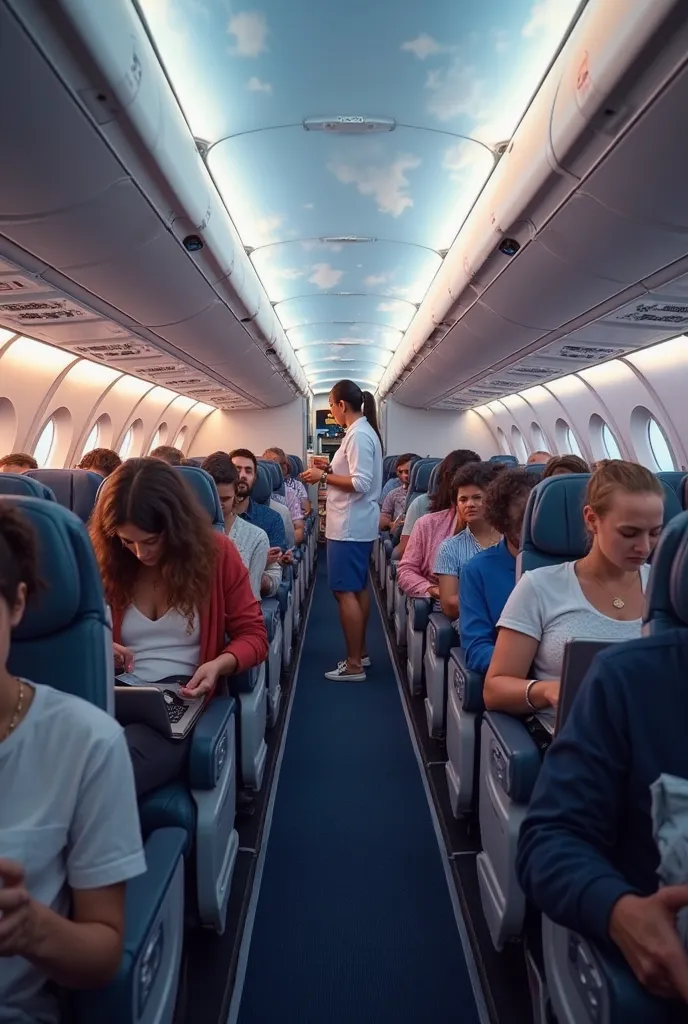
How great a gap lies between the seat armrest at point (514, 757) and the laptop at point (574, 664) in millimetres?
396

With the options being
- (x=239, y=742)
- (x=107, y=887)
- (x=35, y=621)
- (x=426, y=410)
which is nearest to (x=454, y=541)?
(x=239, y=742)

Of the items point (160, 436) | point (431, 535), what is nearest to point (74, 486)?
point (431, 535)

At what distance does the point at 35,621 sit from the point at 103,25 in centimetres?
181

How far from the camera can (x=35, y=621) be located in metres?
1.59

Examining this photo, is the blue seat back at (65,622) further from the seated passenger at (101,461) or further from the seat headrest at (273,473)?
the seat headrest at (273,473)

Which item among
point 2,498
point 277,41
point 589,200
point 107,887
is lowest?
point 107,887

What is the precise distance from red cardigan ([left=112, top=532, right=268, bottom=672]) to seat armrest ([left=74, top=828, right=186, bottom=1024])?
37.3 inches

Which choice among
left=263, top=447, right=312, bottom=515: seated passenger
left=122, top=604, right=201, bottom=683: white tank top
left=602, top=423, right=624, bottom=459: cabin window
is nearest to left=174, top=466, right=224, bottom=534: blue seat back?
left=122, top=604, right=201, bottom=683: white tank top

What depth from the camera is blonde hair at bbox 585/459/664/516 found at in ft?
6.72

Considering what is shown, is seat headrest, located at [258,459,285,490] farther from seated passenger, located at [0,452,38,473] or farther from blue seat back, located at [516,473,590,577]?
blue seat back, located at [516,473,590,577]

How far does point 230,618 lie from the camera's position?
2693mm

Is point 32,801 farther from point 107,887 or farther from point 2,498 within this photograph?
point 2,498

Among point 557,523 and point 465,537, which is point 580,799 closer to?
point 557,523

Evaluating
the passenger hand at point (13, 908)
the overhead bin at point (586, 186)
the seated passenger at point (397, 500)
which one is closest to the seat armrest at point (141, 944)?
the passenger hand at point (13, 908)
